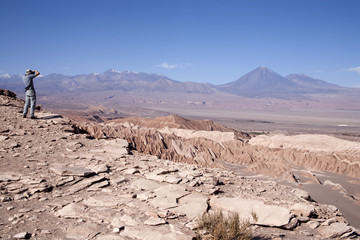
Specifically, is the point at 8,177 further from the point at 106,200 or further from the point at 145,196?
the point at 145,196

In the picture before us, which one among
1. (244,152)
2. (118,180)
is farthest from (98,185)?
(244,152)

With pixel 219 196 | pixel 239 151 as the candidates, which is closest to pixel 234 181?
pixel 219 196

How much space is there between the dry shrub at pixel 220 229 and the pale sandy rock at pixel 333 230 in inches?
76.2

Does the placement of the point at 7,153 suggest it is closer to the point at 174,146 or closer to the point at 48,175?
the point at 48,175

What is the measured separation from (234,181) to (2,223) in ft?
17.0

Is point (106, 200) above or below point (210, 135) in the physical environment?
above

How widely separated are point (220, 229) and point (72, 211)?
227cm

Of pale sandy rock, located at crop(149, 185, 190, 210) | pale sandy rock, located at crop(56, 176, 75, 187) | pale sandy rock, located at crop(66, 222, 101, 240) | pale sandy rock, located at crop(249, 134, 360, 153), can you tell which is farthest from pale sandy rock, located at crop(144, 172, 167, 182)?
pale sandy rock, located at crop(249, 134, 360, 153)

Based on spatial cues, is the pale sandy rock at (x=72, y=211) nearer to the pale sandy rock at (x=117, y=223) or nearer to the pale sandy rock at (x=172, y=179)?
the pale sandy rock at (x=117, y=223)

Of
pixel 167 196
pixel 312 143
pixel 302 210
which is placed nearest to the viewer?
pixel 167 196

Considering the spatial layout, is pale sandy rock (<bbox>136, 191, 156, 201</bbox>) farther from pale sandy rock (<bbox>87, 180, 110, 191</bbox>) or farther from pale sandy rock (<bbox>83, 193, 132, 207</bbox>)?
pale sandy rock (<bbox>87, 180, 110, 191</bbox>)

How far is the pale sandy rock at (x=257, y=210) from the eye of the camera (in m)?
4.66

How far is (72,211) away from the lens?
404 cm

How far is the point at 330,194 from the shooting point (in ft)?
58.6
